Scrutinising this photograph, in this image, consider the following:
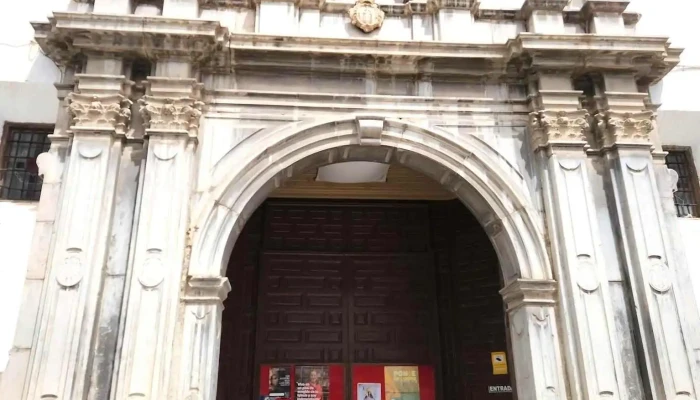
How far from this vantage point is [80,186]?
21.3ft

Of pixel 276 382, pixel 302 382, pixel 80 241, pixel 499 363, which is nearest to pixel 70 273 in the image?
pixel 80 241

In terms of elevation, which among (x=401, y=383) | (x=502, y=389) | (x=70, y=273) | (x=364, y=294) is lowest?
(x=502, y=389)

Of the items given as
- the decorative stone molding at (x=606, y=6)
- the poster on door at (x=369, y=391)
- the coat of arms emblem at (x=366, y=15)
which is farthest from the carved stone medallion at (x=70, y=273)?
the decorative stone molding at (x=606, y=6)

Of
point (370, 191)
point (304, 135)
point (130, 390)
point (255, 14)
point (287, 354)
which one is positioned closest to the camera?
point (130, 390)

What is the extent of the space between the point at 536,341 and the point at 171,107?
15.0 ft

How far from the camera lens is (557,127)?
711cm

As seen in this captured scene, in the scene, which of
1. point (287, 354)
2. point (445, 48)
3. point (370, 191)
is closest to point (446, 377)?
point (287, 354)

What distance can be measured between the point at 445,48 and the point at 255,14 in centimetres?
233

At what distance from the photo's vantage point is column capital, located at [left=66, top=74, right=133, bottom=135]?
264 inches

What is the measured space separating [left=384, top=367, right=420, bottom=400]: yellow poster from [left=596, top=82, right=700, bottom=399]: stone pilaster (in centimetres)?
341

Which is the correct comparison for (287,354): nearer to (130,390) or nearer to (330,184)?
(330,184)

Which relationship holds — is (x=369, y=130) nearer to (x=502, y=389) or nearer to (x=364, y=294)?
Answer: (x=364, y=294)

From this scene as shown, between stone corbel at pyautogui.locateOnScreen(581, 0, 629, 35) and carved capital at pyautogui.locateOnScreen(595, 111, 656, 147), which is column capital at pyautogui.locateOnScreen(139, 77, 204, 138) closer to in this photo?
carved capital at pyautogui.locateOnScreen(595, 111, 656, 147)

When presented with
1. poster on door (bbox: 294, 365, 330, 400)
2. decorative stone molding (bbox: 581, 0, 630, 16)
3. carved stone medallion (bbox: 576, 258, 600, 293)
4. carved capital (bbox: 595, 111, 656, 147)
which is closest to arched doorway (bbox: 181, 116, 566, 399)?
carved stone medallion (bbox: 576, 258, 600, 293)
